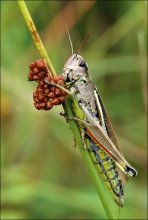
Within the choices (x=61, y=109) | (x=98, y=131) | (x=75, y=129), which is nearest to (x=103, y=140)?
(x=98, y=131)

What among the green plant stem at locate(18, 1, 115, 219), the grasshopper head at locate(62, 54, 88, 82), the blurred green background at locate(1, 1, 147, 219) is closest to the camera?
the green plant stem at locate(18, 1, 115, 219)

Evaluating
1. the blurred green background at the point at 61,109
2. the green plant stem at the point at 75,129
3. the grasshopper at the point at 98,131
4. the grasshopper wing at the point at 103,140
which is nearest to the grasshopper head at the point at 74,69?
the grasshopper at the point at 98,131

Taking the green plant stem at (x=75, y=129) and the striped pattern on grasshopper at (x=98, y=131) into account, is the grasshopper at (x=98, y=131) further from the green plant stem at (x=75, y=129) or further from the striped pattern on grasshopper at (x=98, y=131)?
the green plant stem at (x=75, y=129)

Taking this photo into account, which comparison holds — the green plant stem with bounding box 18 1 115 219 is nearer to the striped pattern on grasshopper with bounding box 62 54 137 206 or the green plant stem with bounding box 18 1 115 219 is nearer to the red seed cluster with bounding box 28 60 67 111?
the red seed cluster with bounding box 28 60 67 111

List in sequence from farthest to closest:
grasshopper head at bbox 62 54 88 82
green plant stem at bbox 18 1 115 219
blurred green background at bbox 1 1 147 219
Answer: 1. blurred green background at bbox 1 1 147 219
2. grasshopper head at bbox 62 54 88 82
3. green plant stem at bbox 18 1 115 219

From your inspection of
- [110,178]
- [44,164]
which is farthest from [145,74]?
[110,178]

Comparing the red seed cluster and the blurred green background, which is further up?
the blurred green background

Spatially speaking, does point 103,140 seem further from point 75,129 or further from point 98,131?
point 75,129

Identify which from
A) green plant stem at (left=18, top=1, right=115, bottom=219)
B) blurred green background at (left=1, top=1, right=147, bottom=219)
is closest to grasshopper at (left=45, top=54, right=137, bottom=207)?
green plant stem at (left=18, top=1, right=115, bottom=219)
